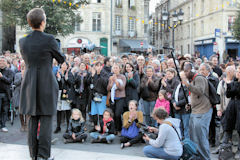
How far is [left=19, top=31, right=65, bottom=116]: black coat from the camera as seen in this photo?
3555 millimetres

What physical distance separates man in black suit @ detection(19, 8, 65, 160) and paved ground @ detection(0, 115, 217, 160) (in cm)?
86

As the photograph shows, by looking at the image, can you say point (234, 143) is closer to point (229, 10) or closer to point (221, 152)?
point (221, 152)

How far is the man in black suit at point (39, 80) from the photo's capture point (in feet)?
11.7

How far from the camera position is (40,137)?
3.63m

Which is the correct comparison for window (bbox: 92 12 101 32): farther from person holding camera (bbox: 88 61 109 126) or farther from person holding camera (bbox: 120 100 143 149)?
person holding camera (bbox: 120 100 143 149)

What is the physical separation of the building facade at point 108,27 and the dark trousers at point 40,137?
101 ft

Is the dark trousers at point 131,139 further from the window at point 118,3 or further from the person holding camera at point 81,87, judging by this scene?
the window at point 118,3

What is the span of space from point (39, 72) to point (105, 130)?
4.31 meters

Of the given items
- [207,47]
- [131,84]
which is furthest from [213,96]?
[207,47]

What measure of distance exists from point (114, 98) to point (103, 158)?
12.6 feet

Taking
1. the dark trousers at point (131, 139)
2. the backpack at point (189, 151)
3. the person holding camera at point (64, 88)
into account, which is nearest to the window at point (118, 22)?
the person holding camera at point (64, 88)

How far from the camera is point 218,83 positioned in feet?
24.5

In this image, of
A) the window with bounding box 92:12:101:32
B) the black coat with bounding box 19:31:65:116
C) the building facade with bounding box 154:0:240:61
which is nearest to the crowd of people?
the black coat with bounding box 19:31:65:116

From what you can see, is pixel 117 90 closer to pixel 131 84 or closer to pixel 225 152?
pixel 131 84
